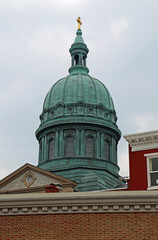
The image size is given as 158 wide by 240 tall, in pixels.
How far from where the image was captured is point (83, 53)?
6159cm

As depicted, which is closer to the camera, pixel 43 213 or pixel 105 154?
pixel 43 213

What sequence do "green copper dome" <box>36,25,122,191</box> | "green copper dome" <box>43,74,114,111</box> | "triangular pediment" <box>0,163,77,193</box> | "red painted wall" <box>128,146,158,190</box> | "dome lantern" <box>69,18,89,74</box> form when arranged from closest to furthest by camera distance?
"red painted wall" <box>128,146,158,190</box>, "triangular pediment" <box>0,163,77,193</box>, "green copper dome" <box>36,25,122,191</box>, "green copper dome" <box>43,74,114,111</box>, "dome lantern" <box>69,18,89,74</box>

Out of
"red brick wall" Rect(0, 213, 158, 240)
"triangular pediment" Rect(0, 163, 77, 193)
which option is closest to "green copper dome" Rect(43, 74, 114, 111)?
"triangular pediment" Rect(0, 163, 77, 193)

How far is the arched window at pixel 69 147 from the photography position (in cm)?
5175

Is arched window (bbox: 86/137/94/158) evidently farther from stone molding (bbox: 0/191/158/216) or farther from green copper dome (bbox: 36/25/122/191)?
stone molding (bbox: 0/191/158/216)

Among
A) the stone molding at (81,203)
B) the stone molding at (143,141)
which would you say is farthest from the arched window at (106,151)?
the stone molding at (81,203)

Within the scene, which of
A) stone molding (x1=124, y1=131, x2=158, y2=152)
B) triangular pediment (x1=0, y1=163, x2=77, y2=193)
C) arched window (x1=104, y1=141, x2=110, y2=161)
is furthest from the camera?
arched window (x1=104, y1=141, x2=110, y2=161)

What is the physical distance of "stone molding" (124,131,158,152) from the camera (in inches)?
1157

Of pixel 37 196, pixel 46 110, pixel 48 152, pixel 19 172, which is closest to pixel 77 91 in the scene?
pixel 46 110

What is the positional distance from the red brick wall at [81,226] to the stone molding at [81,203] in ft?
0.55

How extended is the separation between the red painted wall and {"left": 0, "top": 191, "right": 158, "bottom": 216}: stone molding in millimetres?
12357

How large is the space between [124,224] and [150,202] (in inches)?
44.1

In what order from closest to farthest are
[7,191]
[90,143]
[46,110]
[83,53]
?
[7,191] → [90,143] → [46,110] → [83,53]

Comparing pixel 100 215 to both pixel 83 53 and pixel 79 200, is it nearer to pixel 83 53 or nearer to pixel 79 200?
pixel 79 200
